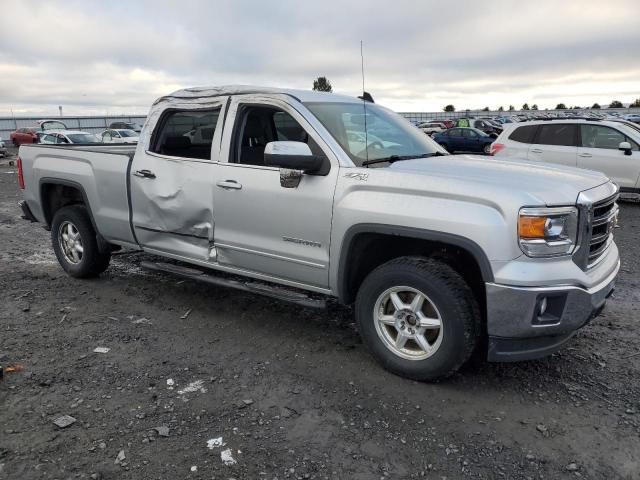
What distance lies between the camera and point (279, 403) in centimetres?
335

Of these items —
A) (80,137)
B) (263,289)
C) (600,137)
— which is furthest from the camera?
(80,137)

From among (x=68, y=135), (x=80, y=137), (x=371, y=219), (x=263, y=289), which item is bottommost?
(x=263, y=289)

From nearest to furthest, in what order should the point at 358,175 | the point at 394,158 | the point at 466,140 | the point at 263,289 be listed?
Answer: the point at 358,175, the point at 394,158, the point at 263,289, the point at 466,140

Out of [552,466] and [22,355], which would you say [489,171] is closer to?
[552,466]

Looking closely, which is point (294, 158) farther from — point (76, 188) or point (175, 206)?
point (76, 188)

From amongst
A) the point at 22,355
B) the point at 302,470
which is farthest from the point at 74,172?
the point at 302,470

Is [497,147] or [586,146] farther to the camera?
[497,147]

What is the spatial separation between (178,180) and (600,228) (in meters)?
3.27

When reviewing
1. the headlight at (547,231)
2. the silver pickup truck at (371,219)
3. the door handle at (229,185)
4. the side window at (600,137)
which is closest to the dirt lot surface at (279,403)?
the silver pickup truck at (371,219)

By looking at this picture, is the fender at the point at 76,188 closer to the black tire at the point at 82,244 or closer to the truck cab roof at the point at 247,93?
the black tire at the point at 82,244

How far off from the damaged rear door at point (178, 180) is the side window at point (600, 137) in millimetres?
8752

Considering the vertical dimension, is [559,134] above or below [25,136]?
below

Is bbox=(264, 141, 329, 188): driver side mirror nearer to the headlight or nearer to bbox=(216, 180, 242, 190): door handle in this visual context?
bbox=(216, 180, 242, 190): door handle

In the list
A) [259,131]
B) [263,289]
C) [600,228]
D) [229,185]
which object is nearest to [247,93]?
[259,131]
